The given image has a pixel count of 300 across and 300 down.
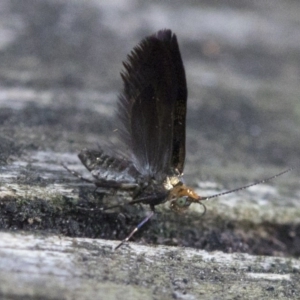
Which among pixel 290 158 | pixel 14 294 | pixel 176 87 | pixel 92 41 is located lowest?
pixel 14 294

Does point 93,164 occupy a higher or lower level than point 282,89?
lower

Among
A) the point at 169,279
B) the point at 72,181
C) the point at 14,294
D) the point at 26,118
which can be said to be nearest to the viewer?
the point at 14,294

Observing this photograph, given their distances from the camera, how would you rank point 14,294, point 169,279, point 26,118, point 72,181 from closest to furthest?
point 14,294
point 169,279
point 72,181
point 26,118

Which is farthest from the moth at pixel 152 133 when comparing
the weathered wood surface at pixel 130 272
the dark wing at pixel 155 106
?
the weathered wood surface at pixel 130 272

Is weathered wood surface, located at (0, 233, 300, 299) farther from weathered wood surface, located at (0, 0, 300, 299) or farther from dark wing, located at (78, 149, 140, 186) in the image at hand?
dark wing, located at (78, 149, 140, 186)

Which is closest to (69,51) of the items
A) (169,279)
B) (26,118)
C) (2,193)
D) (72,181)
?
(26,118)

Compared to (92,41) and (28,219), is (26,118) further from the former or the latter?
(92,41)

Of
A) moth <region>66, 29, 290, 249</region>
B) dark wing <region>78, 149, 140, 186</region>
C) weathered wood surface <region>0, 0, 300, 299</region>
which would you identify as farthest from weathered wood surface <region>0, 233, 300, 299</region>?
dark wing <region>78, 149, 140, 186</region>
